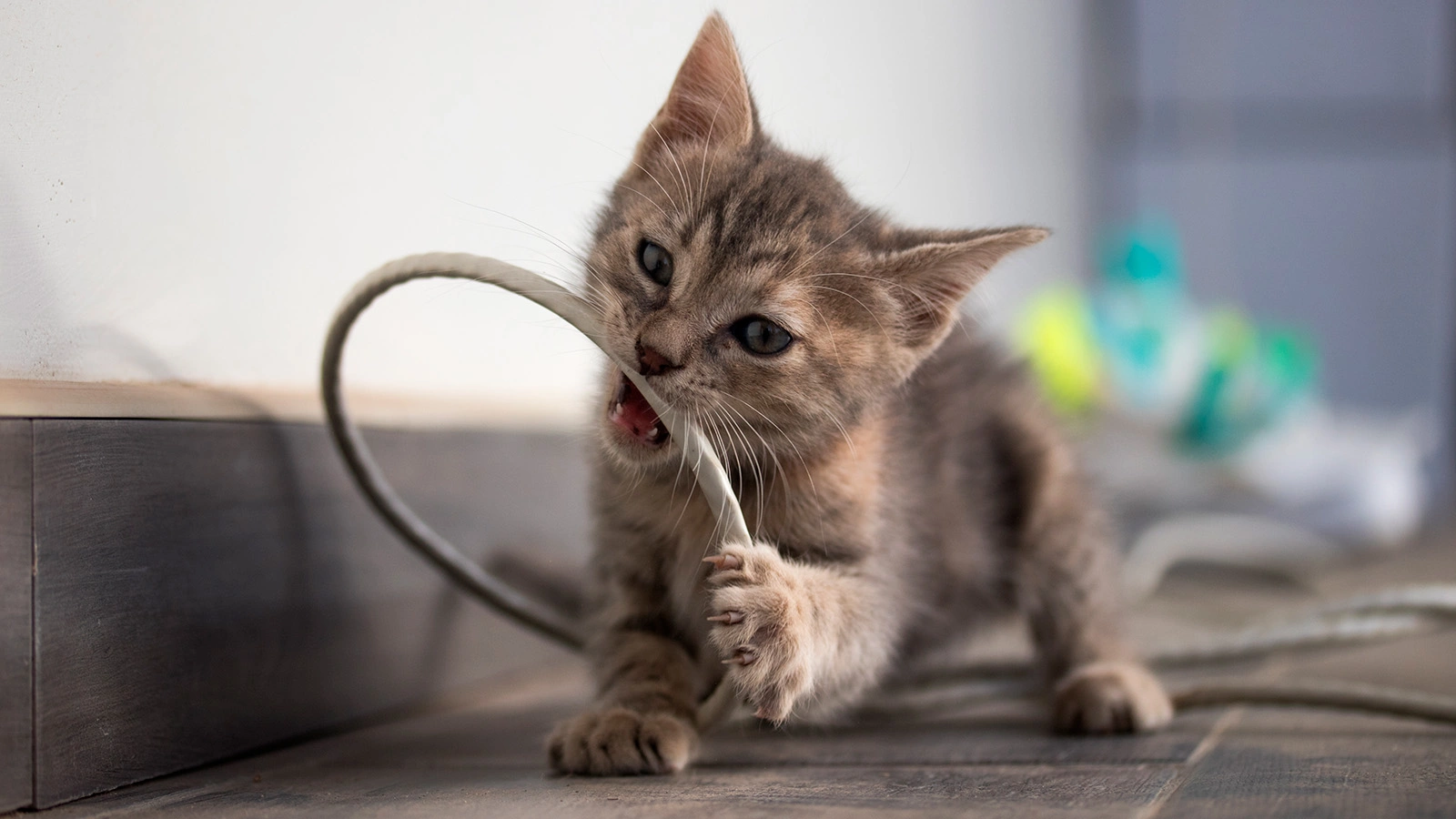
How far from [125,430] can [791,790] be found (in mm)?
724

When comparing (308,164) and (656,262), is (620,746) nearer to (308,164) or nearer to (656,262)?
(656,262)

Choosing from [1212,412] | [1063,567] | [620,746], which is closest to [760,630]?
[620,746]

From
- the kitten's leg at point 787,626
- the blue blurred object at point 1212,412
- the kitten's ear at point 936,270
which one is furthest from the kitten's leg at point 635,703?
the blue blurred object at point 1212,412

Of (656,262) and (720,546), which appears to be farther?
(656,262)

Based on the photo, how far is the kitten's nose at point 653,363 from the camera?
118 centimetres

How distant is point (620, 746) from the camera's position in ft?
3.83

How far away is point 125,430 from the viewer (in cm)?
113

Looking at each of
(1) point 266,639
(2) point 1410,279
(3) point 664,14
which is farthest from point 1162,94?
(1) point 266,639

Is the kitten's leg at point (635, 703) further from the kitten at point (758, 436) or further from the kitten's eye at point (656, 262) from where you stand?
the kitten's eye at point (656, 262)

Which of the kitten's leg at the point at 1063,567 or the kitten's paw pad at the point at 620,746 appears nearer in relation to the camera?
the kitten's paw pad at the point at 620,746

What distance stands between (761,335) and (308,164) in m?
0.61

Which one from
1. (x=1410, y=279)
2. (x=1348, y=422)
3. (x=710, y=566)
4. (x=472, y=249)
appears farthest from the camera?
(x=1410, y=279)

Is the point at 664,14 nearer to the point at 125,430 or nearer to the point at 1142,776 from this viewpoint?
the point at 125,430

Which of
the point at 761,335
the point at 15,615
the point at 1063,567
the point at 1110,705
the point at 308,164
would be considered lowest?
the point at 1110,705
